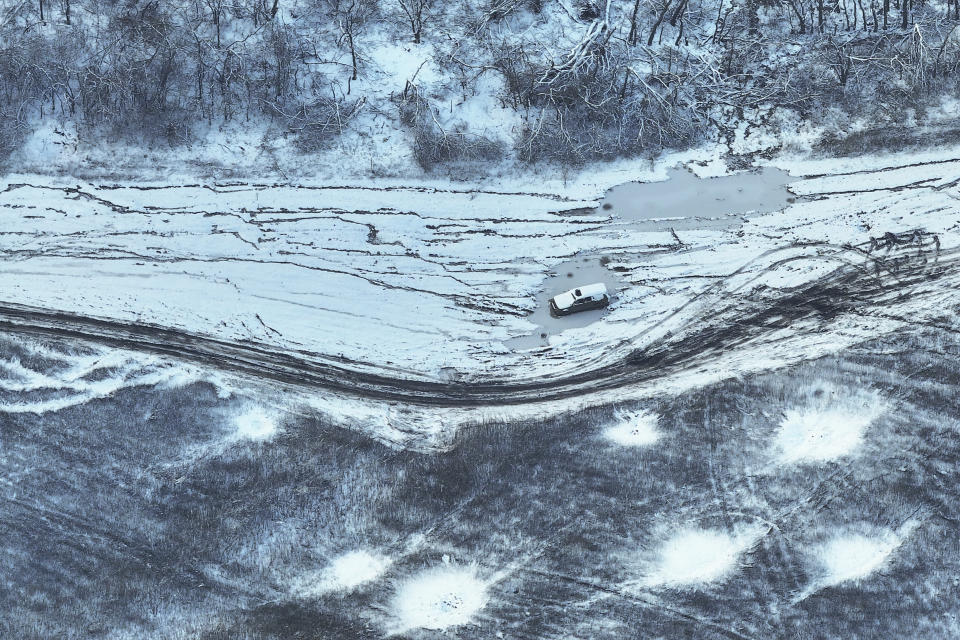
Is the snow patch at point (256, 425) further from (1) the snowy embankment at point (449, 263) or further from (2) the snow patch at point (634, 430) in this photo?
(2) the snow patch at point (634, 430)

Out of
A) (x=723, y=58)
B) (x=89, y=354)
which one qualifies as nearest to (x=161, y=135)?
(x=89, y=354)

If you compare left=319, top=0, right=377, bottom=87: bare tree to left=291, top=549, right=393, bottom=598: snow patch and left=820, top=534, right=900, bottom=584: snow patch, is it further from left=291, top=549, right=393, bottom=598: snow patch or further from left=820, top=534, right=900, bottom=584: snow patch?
left=820, top=534, right=900, bottom=584: snow patch

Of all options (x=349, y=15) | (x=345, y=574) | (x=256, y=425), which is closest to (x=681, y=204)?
(x=349, y=15)

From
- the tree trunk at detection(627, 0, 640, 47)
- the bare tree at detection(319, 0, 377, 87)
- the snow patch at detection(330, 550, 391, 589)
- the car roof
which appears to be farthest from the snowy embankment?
the bare tree at detection(319, 0, 377, 87)

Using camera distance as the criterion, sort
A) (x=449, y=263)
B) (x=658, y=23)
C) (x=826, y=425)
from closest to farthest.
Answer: (x=826, y=425) → (x=449, y=263) → (x=658, y=23)

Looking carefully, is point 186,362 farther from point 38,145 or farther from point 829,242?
point 829,242

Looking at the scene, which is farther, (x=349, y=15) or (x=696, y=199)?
(x=349, y=15)

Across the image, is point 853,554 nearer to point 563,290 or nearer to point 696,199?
point 563,290
